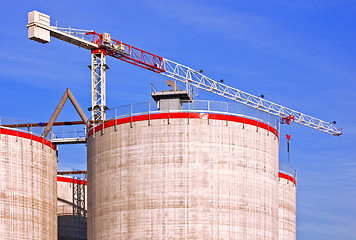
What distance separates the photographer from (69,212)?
104812mm

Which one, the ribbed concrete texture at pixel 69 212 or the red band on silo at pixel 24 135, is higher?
the red band on silo at pixel 24 135

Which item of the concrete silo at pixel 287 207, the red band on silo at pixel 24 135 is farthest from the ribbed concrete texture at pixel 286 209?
the red band on silo at pixel 24 135

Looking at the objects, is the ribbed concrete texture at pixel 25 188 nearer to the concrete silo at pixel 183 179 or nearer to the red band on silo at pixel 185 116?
the concrete silo at pixel 183 179

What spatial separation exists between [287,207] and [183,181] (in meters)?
28.2

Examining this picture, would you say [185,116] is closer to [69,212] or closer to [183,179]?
[183,179]

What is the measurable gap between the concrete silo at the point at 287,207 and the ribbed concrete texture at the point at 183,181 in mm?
17579

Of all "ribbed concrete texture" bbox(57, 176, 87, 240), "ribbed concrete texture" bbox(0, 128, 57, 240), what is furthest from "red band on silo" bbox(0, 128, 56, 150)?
"ribbed concrete texture" bbox(57, 176, 87, 240)

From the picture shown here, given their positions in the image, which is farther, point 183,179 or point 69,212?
point 69,212

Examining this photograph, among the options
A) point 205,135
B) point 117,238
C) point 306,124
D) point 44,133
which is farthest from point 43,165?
point 306,124

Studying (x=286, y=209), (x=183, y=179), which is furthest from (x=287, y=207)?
(x=183, y=179)

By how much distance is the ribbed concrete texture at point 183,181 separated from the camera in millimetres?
77500

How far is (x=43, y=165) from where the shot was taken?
3469 inches

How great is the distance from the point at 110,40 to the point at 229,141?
150ft

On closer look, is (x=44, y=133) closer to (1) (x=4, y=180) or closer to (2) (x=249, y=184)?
(1) (x=4, y=180)
